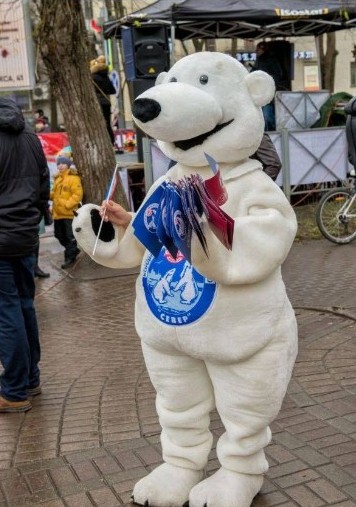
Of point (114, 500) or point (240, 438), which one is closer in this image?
point (240, 438)

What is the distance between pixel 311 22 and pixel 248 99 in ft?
42.0

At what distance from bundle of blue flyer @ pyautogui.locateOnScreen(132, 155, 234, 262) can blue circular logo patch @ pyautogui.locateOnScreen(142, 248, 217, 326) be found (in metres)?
0.29

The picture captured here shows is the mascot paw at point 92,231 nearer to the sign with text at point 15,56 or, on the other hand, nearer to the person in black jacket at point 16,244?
the person in black jacket at point 16,244

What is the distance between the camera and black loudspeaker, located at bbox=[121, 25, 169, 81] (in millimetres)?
12125

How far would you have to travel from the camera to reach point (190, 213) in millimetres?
2443

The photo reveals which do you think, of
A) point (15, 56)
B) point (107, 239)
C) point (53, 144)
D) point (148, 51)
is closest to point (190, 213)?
point (107, 239)

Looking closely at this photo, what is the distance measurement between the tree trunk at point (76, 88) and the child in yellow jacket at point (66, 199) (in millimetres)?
144

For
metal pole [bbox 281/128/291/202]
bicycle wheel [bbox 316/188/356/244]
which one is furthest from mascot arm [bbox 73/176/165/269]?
metal pole [bbox 281/128/291/202]

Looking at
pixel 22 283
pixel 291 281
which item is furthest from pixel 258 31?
pixel 22 283

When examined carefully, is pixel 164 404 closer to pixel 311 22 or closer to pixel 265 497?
pixel 265 497

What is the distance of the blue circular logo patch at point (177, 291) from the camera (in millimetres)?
2846

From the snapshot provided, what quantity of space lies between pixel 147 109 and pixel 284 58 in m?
13.1

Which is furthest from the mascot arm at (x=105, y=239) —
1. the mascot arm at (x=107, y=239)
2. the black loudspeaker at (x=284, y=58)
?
the black loudspeaker at (x=284, y=58)

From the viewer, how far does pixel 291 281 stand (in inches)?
305
